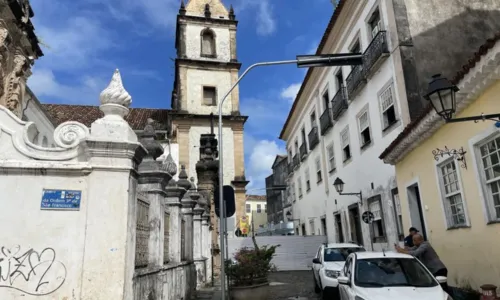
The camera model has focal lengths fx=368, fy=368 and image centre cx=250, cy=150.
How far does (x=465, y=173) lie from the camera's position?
7.33m

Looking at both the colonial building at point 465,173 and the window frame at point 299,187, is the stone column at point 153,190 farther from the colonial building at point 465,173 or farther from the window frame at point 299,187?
the window frame at point 299,187

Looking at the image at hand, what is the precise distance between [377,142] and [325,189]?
7587 mm

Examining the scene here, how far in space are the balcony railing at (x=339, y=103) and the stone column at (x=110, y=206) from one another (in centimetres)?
1333

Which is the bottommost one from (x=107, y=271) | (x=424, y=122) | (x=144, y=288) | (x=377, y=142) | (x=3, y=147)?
(x=144, y=288)

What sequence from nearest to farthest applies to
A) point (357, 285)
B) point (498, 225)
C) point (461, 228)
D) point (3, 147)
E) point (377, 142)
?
point (3, 147)
point (357, 285)
point (498, 225)
point (461, 228)
point (377, 142)

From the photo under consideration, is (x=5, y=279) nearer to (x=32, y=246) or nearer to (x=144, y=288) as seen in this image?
(x=32, y=246)

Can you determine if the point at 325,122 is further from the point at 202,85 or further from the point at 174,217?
the point at 202,85

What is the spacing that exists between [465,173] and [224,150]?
76.8 ft

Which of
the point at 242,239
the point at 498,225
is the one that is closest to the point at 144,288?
the point at 498,225

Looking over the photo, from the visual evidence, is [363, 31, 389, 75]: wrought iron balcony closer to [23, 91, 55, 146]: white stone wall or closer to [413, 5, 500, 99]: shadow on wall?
[413, 5, 500, 99]: shadow on wall

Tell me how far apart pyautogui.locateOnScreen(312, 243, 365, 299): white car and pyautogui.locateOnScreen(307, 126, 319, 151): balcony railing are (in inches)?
449

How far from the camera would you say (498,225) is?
652 centimetres

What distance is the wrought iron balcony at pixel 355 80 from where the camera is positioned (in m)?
14.3

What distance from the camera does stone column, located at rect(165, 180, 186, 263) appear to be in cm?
753
